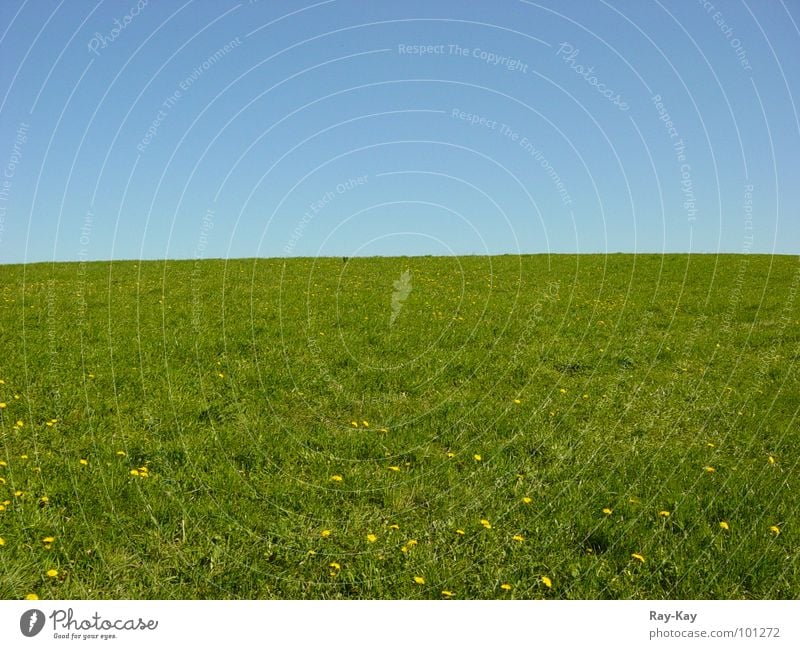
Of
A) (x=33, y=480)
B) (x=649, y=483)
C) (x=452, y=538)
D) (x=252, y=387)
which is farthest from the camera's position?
(x=252, y=387)

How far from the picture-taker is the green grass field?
15.8 ft

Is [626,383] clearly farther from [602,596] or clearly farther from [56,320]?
[56,320]

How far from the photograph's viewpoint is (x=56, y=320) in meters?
13.0

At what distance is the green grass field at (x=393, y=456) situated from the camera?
4.81 metres

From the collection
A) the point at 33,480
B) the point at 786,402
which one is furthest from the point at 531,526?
the point at 786,402

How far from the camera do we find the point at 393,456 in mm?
6746
